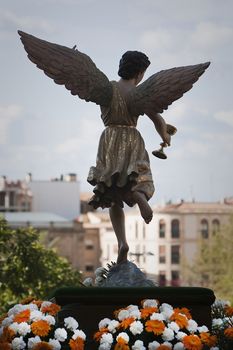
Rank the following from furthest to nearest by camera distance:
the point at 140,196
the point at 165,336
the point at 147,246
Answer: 1. the point at 147,246
2. the point at 140,196
3. the point at 165,336

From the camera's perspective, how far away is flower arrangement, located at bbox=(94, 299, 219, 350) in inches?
491

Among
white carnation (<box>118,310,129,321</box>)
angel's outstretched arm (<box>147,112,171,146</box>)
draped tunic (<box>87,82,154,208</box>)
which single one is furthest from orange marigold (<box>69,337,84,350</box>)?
angel's outstretched arm (<box>147,112,171,146</box>)

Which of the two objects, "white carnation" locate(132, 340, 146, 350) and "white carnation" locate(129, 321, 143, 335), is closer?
"white carnation" locate(132, 340, 146, 350)

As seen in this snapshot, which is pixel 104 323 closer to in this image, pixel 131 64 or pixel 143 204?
pixel 143 204

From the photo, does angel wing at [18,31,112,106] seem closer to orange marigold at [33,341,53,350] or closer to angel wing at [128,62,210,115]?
angel wing at [128,62,210,115]

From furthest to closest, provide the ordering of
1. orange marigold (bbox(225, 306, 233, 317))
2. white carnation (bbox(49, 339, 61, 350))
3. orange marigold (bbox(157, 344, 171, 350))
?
orange marigold (bbox(225, 306, 233, 317)) < white carnation (bbox(49, 339, 61, 350)) < orange marigold (bbox(157, 344, 171, 350))

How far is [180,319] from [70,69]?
3543mm

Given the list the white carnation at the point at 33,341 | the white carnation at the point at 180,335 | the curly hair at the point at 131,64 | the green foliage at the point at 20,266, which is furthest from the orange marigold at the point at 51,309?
the green foliage at the point at 20,266

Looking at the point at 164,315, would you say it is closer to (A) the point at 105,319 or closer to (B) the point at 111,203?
(A) the point at 105,319

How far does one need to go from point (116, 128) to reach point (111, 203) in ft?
2.91

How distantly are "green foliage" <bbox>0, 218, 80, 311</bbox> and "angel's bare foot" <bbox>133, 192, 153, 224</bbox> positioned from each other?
2087cm

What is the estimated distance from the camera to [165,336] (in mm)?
12594

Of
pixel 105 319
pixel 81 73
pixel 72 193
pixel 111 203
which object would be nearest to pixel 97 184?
pixel 111 203

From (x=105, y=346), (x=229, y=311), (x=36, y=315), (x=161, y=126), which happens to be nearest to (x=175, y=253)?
(x=161, y=126)
